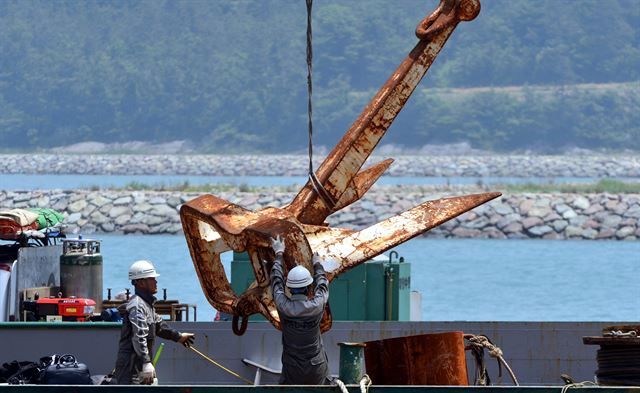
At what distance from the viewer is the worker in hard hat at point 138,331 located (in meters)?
13.3

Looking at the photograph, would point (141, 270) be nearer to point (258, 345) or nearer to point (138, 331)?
point (138, 331)

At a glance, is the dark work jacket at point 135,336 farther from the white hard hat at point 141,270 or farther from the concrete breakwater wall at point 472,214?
the concrete breakwater wall at point 472,214

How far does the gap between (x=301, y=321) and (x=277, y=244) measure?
2.35 ft

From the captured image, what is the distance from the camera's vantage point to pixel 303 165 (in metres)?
137

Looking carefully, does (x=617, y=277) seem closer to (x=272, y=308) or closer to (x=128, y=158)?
(x=272, y=308)

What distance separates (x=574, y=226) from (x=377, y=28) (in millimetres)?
95154

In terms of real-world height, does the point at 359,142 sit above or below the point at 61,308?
above

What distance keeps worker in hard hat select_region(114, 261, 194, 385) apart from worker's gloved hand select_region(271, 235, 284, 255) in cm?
99

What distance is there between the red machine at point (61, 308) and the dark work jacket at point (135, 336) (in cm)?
504

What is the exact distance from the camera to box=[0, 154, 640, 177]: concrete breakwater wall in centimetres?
13312

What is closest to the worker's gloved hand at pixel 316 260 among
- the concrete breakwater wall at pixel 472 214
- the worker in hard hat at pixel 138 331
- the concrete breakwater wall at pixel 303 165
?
the worker in hard hat at pixel 138 331

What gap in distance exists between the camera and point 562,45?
6467 inches

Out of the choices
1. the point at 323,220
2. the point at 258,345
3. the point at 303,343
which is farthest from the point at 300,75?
the point at 303,343

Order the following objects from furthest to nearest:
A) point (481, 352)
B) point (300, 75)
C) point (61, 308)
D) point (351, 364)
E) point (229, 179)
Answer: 1. point (300, 75)
2. point (229, 179)
3. point (61, 308)
4. point (481, 352)
5. point (351, 364)
